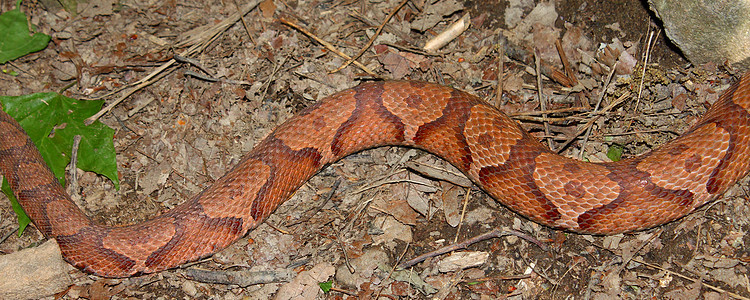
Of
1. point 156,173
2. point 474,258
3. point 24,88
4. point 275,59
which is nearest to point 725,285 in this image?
point 474,258

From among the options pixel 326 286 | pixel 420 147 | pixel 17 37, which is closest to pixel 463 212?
pixel 420 147

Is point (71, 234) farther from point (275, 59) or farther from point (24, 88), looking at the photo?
point (275, 59)

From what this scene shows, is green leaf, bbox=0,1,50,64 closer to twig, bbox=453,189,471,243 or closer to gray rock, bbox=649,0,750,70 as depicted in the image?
twig, bbox=453,189,471,243

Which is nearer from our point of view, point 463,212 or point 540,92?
point 463,212

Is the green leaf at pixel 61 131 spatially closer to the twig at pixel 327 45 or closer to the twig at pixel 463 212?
the twig at pixel 327 45

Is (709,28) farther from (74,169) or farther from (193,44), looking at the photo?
(74,169)
